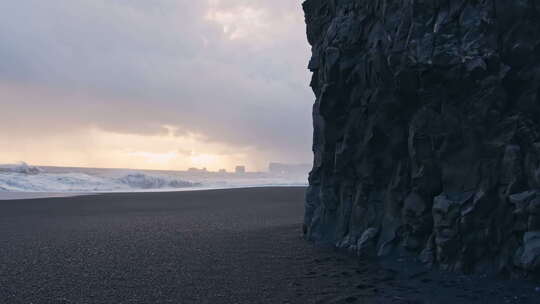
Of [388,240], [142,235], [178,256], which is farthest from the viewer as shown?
[142,235]

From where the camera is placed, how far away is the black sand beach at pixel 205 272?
8.22 m

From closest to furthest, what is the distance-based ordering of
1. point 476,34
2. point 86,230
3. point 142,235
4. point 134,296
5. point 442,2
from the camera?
point 134,296 → point 476,34 → point 442,2 → point 142,235 → point 86,230

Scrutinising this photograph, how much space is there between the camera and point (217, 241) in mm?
14984

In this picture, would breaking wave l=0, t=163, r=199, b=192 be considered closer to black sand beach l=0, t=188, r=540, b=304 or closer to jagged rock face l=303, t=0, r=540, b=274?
black sand beach l=0, t=188, r=540, b=304

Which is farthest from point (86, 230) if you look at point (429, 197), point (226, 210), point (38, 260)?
point (429, 197)

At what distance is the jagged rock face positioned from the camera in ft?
29.0

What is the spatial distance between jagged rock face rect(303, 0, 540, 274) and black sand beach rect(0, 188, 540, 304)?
0.96 m

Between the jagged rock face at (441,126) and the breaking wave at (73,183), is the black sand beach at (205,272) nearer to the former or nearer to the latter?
the jagged rock face at (441,126)

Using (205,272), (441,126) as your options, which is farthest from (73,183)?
(441,126)

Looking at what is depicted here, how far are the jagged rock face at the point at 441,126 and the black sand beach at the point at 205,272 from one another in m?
0.96

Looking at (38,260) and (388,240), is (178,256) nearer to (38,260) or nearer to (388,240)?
(38,260)

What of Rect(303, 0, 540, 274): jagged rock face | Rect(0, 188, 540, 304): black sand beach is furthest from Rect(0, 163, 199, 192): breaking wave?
Rect(303, 0, 540, 274): jagged rock face

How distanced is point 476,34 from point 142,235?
1404 centimetres

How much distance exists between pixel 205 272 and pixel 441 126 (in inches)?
286
